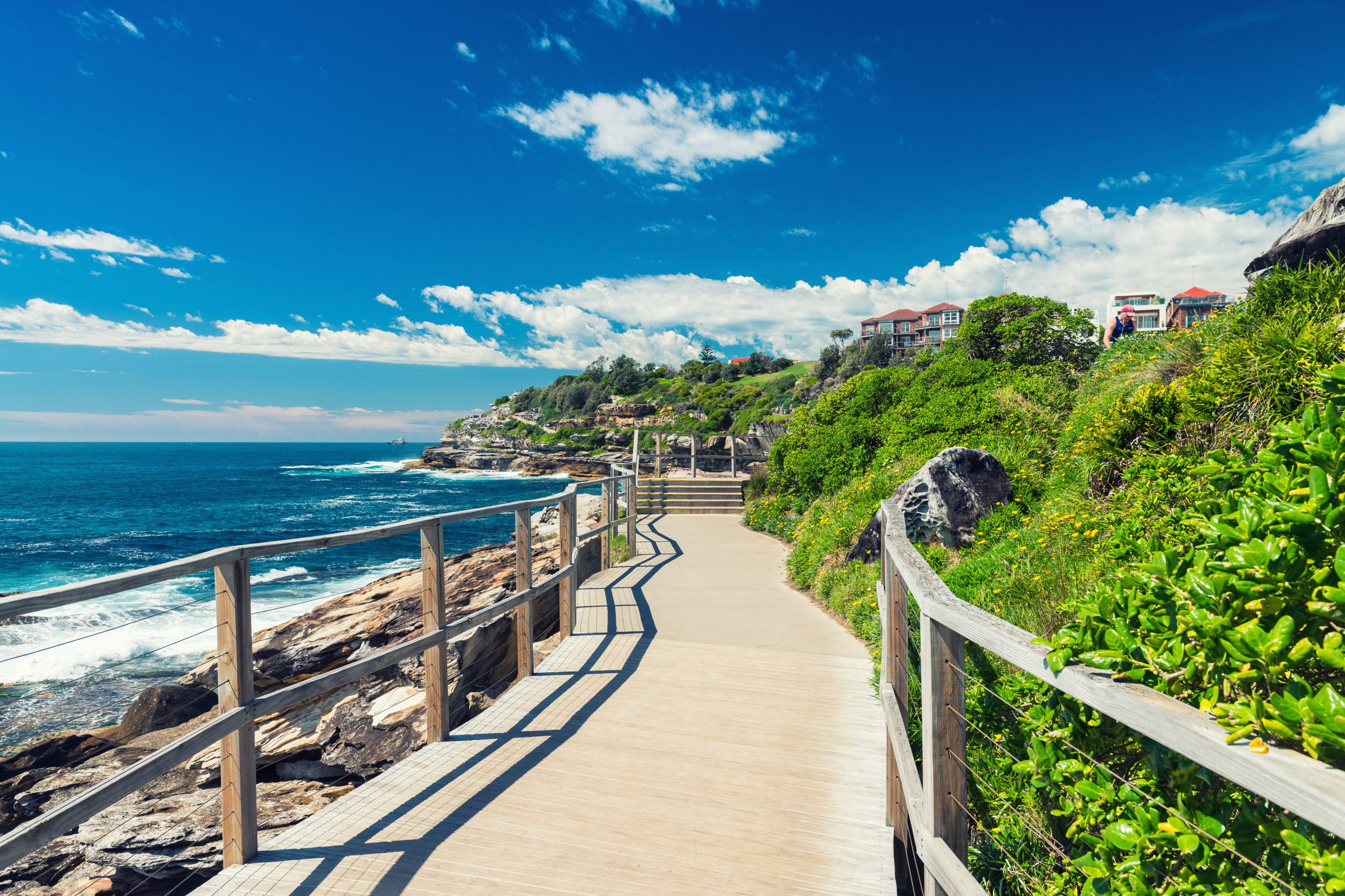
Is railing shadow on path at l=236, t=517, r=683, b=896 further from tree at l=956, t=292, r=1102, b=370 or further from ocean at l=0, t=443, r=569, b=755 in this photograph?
tree at l=956, t=292, r=1102, b=370

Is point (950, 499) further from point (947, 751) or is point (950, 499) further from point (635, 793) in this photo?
point (947, 751)

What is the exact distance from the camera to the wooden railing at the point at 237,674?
2186 millimetres

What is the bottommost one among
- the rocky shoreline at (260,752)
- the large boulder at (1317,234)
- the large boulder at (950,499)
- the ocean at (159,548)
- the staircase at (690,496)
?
the ocean at (159,548)

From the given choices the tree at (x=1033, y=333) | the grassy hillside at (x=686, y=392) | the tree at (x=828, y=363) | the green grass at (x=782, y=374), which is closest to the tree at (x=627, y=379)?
the grassy hillside at (x=686, y=392)

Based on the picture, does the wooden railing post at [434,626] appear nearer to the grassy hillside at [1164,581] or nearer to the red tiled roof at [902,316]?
the grassy hillside at [1164,581]

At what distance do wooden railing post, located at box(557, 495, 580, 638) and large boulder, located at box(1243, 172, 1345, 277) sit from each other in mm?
7134

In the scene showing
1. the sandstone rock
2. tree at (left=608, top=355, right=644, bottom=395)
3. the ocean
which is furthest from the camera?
tree at (left=608, top=355, right=644, bottom=395)

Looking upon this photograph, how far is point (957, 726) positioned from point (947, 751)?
9 cm

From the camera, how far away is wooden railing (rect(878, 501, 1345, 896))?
3.25 ft

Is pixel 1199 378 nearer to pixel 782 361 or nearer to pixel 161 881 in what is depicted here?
pixel 161 881

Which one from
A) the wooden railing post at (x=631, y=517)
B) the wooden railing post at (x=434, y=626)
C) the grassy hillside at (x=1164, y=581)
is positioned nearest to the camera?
the grassy hillside at (x=1164, y=581)

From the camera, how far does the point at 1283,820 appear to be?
51.0 inches

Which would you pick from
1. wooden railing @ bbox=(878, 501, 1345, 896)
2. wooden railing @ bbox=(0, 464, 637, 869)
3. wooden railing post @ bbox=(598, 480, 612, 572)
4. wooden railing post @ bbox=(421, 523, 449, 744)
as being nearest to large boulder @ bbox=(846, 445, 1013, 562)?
wooden railing post @ bbox=(598, 480, 612, 572)

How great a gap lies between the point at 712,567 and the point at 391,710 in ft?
16.1
